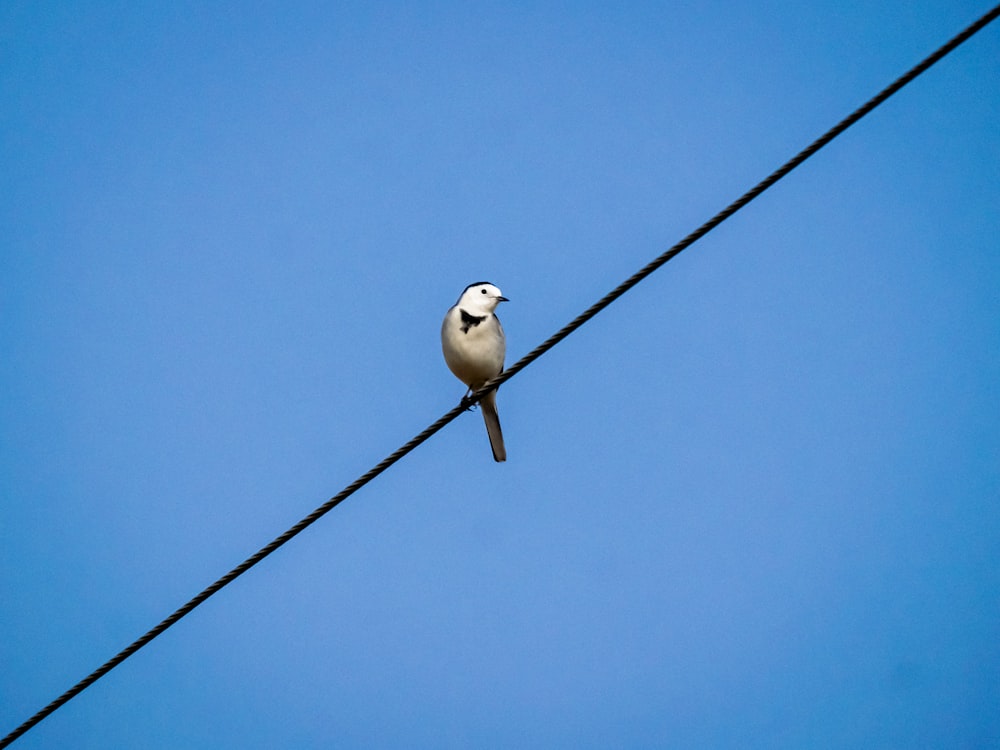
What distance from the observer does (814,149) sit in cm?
282

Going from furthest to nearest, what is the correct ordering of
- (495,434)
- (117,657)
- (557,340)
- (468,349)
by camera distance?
(495,434), (468,349), (557,340), (117,657)

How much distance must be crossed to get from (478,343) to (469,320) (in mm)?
172

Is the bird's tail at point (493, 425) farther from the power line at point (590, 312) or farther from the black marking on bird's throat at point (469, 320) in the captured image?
the power line at point (590, 312)

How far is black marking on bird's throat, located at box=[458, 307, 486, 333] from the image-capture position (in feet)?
19.5

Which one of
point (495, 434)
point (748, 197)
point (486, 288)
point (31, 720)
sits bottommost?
point (31, 720)

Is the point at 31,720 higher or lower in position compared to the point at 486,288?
lower

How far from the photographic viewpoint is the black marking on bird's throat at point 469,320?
5.96 m

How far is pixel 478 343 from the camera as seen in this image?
595 cm

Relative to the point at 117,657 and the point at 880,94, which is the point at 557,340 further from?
the point at 117,657

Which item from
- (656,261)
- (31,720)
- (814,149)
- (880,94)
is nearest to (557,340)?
(656,261)

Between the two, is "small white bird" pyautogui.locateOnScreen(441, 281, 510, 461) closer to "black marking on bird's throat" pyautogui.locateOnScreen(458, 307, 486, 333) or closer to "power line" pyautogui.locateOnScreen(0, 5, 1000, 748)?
"black marking on bird's throat" pyautogui.locateOnScreen(458, 307, 486, 333)

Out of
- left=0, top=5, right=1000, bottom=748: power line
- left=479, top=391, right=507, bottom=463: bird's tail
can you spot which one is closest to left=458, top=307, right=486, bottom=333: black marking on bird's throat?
left=479, top=391, right=507, bottom=463: bird's tail

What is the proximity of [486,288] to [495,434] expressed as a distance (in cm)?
103

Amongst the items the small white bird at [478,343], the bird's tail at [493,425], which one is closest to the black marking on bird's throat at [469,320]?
the small white bird at [478,343]
